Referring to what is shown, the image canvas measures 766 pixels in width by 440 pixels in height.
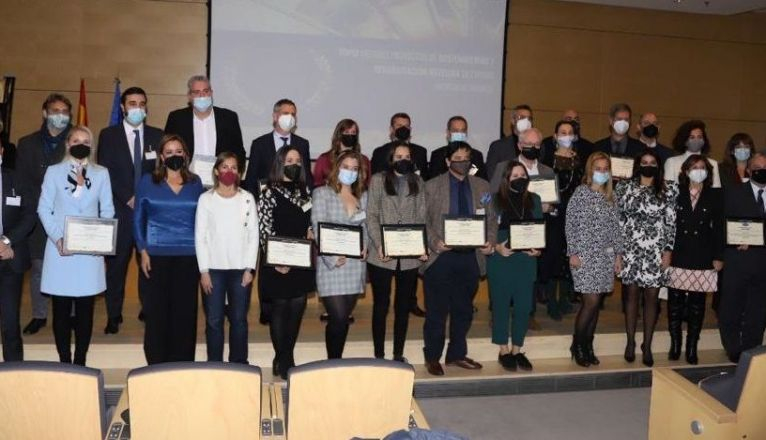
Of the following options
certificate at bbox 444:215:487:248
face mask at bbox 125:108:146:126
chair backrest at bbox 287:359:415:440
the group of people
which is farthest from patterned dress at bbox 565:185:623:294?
face mask at bbox 125:108:146:126

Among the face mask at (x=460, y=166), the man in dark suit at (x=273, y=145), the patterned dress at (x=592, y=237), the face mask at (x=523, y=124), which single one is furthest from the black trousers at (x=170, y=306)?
the face mask at (x=523, y=124)

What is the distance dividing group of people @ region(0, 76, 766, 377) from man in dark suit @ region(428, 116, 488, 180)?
0.02 meters

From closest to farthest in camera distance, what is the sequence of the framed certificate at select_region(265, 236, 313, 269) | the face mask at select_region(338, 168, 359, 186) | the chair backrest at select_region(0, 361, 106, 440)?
1. the chair backrest at select_region(0, 361, 106, 440)
2. the framed certificate at select_region(265, 236, 313, 269)
3. the face mask at select_region(338, 168, 359, 186)

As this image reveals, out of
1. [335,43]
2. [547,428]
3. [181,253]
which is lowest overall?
[547,428]

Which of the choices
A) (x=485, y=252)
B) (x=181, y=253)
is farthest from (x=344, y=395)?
(x=485, y=252)

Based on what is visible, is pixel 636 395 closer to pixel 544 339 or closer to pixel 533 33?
pixel 544 339

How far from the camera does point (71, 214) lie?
4352mm

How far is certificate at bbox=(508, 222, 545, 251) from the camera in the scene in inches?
195

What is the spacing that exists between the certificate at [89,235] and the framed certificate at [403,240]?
167 centimetres

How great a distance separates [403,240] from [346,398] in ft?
7.23

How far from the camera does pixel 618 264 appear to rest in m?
5.35

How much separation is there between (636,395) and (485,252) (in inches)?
63.4

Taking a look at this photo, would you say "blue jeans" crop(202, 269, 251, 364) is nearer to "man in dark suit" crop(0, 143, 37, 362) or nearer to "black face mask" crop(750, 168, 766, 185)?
"man in dark suit" crop(0, 143, 37, 362)

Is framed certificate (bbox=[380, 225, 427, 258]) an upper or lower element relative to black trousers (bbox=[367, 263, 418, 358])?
upper
